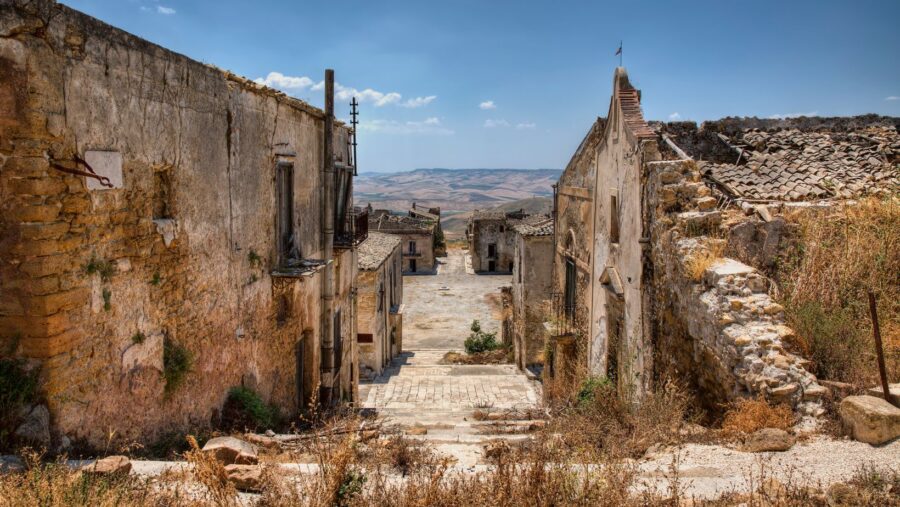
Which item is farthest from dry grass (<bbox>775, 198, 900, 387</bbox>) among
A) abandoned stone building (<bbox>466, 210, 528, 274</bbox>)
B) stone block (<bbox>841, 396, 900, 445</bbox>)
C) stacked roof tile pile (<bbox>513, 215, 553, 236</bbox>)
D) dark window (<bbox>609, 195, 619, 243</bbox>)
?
abandoned stone building (<bbox>466, 210, 528, 274</bbox>)

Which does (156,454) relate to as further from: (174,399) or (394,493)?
(394,493)

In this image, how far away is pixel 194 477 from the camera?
4.32 metres

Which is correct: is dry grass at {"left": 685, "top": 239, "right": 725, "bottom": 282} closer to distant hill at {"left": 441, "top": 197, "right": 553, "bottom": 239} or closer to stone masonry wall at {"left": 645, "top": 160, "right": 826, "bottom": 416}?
stone masonry wall at {"left": 645, "top": 160, "right": 826, "bottom": 416}

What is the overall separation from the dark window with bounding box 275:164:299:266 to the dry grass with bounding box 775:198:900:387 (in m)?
7.37

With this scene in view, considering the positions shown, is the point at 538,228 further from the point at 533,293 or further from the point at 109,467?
the point at 109,467

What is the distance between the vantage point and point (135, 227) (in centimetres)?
563

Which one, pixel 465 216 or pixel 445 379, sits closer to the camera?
pixel 445 379

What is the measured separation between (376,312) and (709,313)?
49.0ft

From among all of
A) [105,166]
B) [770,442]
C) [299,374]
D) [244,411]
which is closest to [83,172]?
[105,166]

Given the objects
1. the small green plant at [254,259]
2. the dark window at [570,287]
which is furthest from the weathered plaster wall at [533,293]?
the small green plant at [254,259]

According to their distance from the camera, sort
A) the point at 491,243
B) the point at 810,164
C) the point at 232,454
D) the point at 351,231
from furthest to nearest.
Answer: the point at 491,243 → the point at 351,231 → the point at 810,164 → the point at 232,454

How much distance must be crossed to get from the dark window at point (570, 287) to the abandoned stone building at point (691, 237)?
0.13 feet

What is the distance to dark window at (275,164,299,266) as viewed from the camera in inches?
384

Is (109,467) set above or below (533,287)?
above
